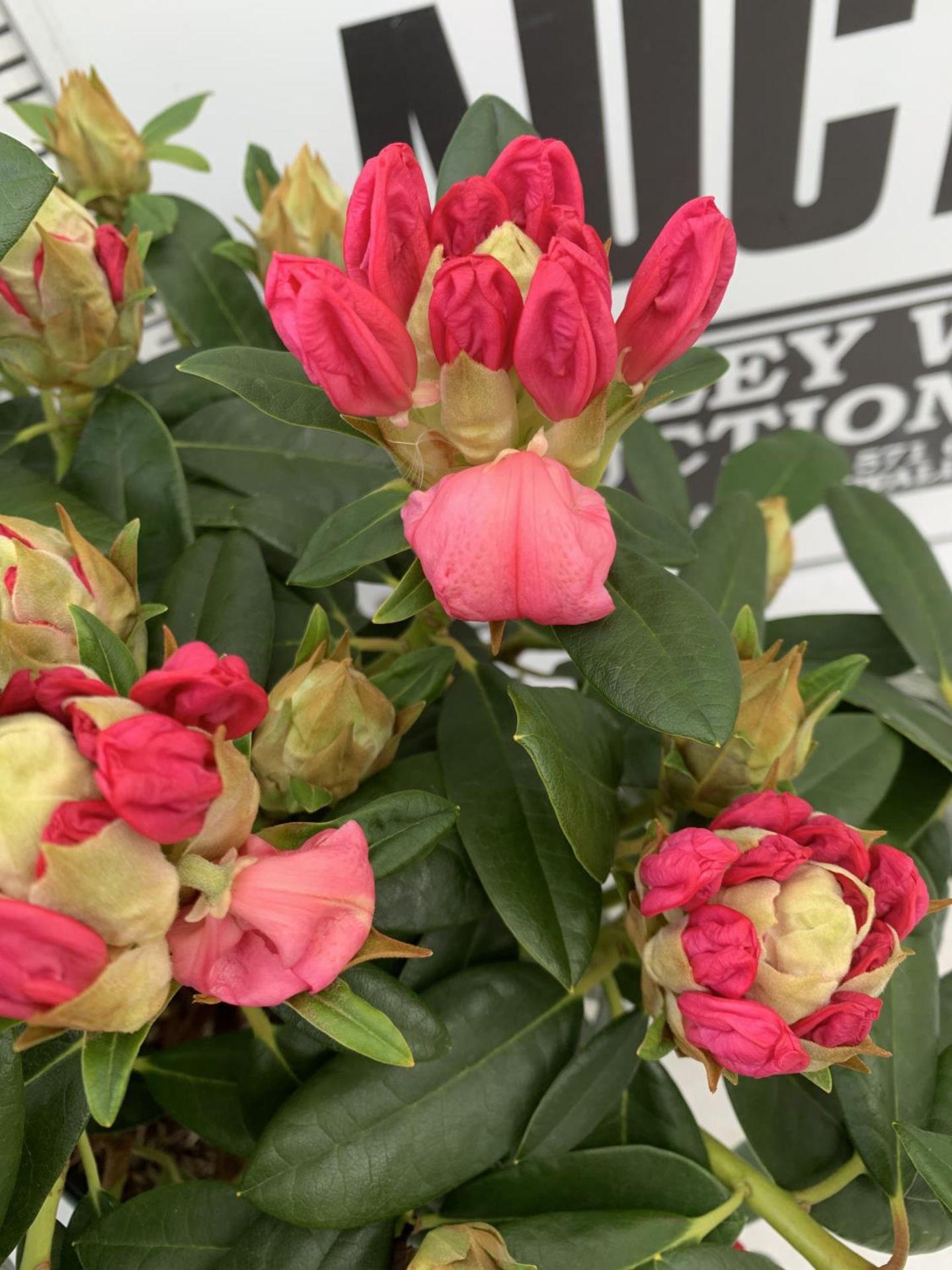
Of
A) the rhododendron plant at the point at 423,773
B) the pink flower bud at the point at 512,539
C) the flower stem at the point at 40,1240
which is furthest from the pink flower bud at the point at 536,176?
the flower stem at the point at 40,1240

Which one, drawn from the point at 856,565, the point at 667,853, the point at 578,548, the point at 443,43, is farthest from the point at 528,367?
the point at 443,43

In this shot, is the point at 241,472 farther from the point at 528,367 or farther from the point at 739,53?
the point at 739,53

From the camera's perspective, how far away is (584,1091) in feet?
1.94

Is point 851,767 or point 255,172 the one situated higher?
point 255,172

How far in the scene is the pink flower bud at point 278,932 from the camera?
0.37 meters

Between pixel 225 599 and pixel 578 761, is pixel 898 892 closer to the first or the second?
pixel 578 761

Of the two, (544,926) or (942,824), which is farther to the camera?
(942,824)

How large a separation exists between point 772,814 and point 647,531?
0.63ft

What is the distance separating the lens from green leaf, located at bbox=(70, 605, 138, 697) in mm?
412

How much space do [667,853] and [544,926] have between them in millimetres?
87

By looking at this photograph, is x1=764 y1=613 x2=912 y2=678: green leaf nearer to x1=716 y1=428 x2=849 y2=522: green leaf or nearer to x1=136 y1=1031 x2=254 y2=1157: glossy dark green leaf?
x1=716 y1=428 x2=849 y2=522: green leaf

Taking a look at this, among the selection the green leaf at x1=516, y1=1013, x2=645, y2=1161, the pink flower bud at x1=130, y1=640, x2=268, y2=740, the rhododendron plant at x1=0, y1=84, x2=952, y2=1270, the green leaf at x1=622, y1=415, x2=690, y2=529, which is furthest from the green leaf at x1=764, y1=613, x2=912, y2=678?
the pink flower bud at x1=130, y1=640, x2=268, y2=740

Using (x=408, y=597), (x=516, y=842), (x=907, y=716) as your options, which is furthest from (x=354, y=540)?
(x=907, y=716)

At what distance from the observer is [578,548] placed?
0.41 metres
